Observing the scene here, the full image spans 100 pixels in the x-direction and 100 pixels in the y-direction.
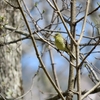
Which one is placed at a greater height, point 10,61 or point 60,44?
point 60,44

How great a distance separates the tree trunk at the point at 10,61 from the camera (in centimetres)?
351

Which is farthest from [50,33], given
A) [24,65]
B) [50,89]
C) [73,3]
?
[24,65]

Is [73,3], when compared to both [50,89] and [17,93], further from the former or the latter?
[50,89]

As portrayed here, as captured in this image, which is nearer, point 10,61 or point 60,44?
point 60,44

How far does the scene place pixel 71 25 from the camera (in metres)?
2.23

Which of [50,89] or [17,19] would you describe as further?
[50,89]

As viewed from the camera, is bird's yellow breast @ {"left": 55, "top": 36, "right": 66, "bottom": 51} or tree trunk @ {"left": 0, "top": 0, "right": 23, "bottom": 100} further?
tree trunk @ {"left": 0, "top": 0, "right": 23, "bottom": 100}

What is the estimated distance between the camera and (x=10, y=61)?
3.64 m

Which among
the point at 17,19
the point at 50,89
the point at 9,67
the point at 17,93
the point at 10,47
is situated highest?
the point at 17,19

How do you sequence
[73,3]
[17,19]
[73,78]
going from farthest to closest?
[17,19], [73,3], [73,78]

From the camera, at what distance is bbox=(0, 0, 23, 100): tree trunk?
3.51 metres

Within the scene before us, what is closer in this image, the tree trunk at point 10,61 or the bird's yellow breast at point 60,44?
the bird's yellow breast at point 60,44

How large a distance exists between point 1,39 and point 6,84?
0.55 metres

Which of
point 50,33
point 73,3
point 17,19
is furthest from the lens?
point 17,19
